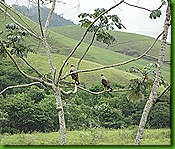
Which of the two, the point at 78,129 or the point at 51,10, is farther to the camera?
the point at 78,129

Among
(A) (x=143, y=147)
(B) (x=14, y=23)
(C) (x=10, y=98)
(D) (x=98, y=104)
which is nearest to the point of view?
(A) (x=143, y=147)

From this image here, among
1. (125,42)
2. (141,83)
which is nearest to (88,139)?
(141,83)

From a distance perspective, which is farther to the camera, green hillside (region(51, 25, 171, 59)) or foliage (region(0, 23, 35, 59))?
green hillside (region(51, 25, 171, 59))

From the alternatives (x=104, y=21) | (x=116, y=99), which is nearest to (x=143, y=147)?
(x=104, y=21)

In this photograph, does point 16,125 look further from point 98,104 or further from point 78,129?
point 98,104

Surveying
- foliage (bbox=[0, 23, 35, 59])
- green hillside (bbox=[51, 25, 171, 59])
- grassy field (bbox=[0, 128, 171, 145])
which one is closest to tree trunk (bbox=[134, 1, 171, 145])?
foliage (bbox=[0, 23, 35, 59])

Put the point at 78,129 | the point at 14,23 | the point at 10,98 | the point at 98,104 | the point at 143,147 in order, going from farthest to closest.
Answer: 1. the point at 98,104
2. the point at 10,98
3. the point at 78,129
4. the point at 14,23
5. the point at 143,147

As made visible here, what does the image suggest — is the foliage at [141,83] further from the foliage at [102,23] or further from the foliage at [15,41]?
the foliage at [15,41]

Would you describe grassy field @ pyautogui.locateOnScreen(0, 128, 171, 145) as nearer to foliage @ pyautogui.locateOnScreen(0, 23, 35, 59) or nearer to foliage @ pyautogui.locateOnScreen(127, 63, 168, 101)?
foliage @ pyautogui.locateOnScreen(127, 63, 168, 101)

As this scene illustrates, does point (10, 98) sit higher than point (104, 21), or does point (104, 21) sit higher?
point (104, 21)

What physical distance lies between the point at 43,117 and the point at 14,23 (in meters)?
5.70

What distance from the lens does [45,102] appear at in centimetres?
799

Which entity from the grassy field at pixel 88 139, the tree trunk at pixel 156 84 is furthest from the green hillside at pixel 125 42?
the tree trunk at pixel 156 84

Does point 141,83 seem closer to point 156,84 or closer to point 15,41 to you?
point 156,84
